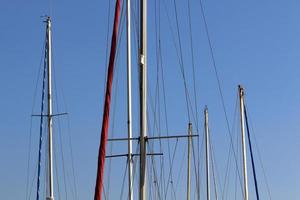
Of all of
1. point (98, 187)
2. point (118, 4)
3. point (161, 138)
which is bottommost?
point (98, 187)

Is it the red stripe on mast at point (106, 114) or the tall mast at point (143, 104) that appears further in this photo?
the tall mast at point (143, 104)

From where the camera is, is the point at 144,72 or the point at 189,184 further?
the point at 189,184

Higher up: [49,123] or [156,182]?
[49,123]

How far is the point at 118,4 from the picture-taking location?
A: 20047 mm

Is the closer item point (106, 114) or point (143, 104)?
point (106, 114)

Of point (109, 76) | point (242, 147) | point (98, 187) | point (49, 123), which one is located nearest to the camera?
point (98, 187)

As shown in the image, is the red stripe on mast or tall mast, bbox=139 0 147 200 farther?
tall mast, bbox=139 0 147 200

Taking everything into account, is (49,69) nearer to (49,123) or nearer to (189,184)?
(49,123)

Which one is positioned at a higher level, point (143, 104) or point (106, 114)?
point (143, 104)

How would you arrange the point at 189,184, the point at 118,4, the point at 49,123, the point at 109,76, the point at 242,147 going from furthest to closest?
the point at 189,184 → the point at 242,147 → the point at 49,123 → the point at 118,4 → the point at 109,76

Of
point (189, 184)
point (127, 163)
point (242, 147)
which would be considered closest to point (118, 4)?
point (127, 163)

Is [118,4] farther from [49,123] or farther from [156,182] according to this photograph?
[49,123]

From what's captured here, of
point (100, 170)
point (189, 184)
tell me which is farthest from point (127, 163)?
point (189, 184)

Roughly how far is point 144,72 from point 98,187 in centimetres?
344
